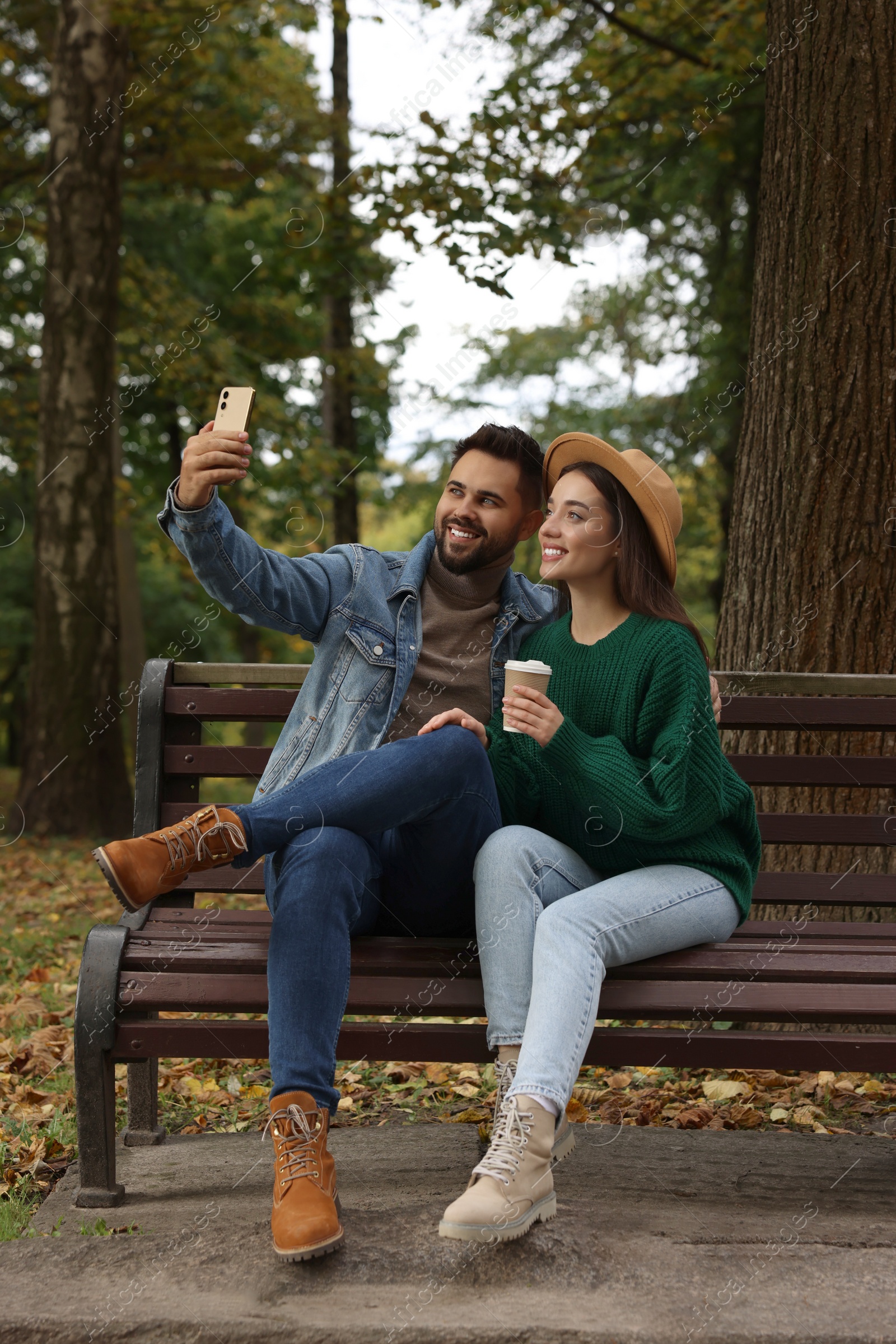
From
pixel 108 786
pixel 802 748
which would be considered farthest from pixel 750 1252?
pixel 108 786

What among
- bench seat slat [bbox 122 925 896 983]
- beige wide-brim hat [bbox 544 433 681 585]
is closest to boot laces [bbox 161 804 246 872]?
bench seat slat [bbox 122 925 896 983]

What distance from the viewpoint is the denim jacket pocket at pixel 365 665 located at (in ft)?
10.5

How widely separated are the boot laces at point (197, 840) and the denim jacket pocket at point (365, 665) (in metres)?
0.71

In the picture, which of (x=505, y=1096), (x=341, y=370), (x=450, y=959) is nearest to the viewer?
(x=505, y=1096)

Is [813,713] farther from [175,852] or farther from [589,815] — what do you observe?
[175,852]

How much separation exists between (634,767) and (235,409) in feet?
3.93

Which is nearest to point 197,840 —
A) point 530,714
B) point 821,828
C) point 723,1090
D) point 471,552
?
point 530,714

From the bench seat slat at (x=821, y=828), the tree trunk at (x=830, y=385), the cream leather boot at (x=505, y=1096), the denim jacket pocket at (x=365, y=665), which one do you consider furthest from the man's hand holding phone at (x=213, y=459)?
the tree trunk at (x=830, y=385)

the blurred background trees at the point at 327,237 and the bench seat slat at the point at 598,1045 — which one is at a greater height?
the blurred background trees at the point at 327,237

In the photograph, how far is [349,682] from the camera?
3211mm

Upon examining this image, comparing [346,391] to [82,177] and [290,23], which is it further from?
[82,177]

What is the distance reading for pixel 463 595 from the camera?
3389 millimetres

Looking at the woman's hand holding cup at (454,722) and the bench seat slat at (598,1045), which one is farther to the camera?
the woman's hand holding cup at (454,722)

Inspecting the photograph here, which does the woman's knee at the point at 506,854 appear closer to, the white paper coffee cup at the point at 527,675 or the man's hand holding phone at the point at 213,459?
the white paper coffee cup at the point at 527,675
